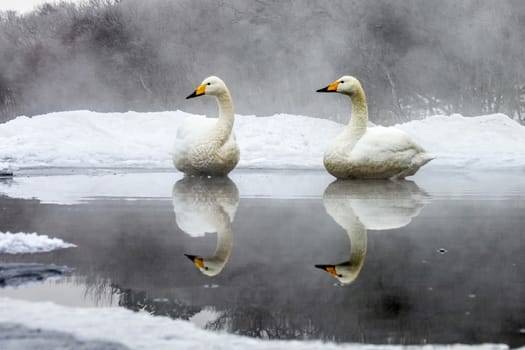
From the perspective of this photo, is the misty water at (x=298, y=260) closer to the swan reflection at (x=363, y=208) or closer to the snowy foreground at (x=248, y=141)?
the swan reflection at (x=363, y=208)

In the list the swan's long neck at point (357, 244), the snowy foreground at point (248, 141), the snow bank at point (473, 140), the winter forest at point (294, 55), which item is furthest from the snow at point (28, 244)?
the winter forest at point (294, 55)

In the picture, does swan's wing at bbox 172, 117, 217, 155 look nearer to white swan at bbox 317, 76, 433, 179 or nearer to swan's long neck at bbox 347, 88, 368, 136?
white swan at bbox 317, 76, 433, 179

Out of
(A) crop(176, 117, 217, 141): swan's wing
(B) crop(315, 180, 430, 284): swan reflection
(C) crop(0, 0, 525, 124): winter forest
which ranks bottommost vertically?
(B) crop(315, 180, 430, 284): swan reflection

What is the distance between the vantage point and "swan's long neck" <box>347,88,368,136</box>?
11.8 metres

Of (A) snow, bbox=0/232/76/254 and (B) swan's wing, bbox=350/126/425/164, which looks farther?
(B) swan's wing, bbox=350/126/425/164

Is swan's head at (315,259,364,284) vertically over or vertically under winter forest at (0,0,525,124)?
under

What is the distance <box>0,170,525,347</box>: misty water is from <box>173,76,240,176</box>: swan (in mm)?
Result: 2648

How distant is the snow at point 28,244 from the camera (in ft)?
17.6

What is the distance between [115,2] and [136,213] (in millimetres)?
28404

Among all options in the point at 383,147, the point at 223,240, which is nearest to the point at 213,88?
the point at 383,147

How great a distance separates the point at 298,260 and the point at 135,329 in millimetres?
1849

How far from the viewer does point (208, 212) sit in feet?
25.0

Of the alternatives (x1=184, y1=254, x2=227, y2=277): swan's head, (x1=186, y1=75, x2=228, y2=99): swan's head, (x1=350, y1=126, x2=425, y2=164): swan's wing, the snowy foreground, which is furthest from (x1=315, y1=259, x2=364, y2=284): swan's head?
the snowy foreground

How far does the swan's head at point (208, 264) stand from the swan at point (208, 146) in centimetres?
720
